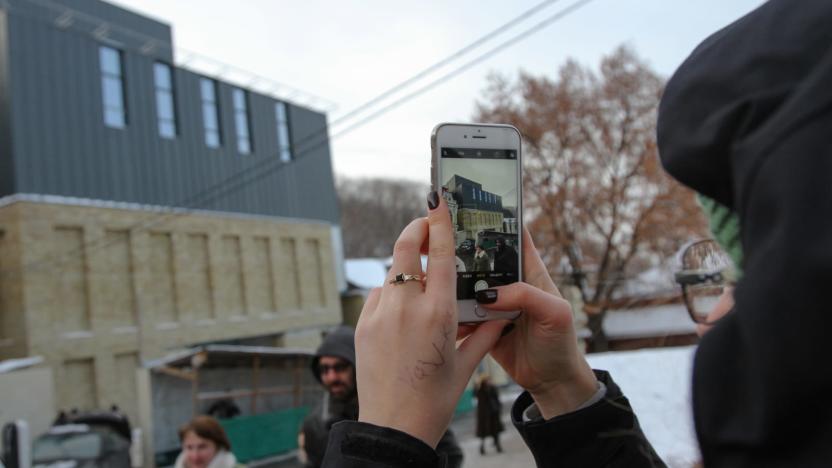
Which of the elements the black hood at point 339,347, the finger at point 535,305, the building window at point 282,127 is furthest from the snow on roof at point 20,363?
the finger at point 535,305

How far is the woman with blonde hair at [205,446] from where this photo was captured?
5543mm

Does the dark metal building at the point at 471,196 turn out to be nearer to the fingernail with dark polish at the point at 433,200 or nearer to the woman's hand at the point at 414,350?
the fingernail with dark polish at the point at 433,200

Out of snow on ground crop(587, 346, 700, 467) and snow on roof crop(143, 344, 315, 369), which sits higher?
snow on ground crop(587, 346, 700, 467)

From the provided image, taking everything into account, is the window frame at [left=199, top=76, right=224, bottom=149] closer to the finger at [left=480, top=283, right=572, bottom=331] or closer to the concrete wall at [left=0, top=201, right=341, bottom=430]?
the concrete wall at [left=0, top=201, right=341, bottom=430]

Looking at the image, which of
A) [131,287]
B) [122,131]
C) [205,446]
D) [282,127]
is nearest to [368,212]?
[282,127]

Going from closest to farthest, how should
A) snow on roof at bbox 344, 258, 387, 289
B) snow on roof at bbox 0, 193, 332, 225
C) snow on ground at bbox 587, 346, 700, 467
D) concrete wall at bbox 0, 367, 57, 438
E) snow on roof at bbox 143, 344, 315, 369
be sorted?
snow on ground at bbox 587, 346, 700, 467
concrete wall at bbox 0, 367, 57, 438
snow on roof at bbox 143, 344, 315, 369
snow on roof at bbox 0, 193, 332, 225
snow on roof at bbox 344, 258, 387, 289

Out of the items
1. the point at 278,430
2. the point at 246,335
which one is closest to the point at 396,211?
the point at 246,335

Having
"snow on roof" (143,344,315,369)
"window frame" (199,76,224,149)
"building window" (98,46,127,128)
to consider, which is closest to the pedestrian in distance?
"snow on roof" (143,344,315,369)

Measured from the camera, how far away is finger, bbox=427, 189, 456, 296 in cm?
112

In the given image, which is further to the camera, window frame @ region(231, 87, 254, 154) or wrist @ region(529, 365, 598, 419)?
window frame @ region(231, 87, 254, 154)

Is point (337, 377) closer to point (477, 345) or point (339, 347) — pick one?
point (339, 347)

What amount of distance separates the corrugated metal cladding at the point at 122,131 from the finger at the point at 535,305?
16.3m

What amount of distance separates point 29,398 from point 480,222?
686 inches

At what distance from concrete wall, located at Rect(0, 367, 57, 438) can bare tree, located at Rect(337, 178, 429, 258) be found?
919 inches
